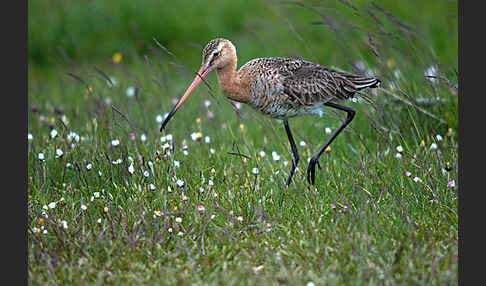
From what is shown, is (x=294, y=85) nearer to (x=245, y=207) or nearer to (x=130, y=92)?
(x=245, y=207)

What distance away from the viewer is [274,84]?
527 centimetres

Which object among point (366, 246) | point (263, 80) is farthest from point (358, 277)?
point (263, 80)

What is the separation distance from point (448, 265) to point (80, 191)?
3.03m

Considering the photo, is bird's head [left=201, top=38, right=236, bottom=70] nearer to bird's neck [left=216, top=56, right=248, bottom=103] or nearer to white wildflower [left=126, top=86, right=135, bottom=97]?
bird's neck [left=216, top=56, right=248, bottom=103]

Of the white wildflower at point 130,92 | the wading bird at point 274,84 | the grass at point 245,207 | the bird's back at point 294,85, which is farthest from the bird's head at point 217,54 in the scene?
the white wildflower at point 130,92

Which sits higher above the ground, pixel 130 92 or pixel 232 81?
pixel 232 81

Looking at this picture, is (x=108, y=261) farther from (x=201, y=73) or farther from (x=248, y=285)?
(x=201, y=73)

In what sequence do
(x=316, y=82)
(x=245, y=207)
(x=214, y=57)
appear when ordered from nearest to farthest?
(x=245, y=207) → (x=214, y=57) → (x=316, y=82)

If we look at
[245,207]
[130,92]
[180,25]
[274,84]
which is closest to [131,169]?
[245,207]

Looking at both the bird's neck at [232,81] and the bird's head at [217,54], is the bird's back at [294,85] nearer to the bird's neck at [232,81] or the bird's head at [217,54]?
the bird's neck at [232,81]

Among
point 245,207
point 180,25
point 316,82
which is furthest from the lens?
point 180,25

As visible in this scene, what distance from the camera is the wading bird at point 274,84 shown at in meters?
5.28

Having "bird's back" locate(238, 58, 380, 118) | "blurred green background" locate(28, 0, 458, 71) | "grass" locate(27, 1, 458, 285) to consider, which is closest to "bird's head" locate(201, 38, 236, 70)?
"bird's back" locate(238, 58, 380, 118)

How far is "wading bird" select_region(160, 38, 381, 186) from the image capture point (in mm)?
5277
